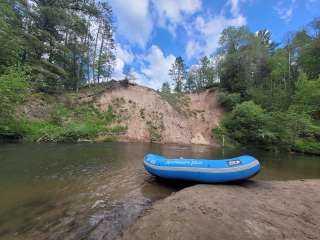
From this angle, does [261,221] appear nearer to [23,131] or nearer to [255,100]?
[23,131]

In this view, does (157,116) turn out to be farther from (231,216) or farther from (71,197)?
(231,216)

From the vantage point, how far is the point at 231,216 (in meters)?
3.44

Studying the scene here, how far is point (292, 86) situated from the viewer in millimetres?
25359

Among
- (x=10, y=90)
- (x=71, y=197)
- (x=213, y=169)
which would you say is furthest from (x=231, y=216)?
(x=10, y=90)

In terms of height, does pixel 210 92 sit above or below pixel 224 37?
below

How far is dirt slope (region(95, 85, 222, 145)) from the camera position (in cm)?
2148

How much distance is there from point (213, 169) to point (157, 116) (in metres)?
18.8

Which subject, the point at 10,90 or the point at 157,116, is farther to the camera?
the point at 157,116

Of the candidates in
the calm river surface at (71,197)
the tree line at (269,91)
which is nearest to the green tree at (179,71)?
the tree line at (269,91)

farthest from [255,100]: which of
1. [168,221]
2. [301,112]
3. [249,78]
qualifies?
[168,221]

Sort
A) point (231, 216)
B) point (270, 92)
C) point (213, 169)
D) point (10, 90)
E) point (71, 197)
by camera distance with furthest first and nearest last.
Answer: point (270, 92) < point (10, 90) < point (213, 169) < point (71, 197) < point (231, 216)

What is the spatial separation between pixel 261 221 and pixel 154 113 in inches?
833

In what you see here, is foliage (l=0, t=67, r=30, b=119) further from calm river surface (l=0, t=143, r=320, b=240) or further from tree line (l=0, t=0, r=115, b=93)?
calm river surface (l=0, t=143, r=320, b=240)

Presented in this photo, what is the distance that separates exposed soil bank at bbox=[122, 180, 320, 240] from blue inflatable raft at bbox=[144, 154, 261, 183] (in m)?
0.31
